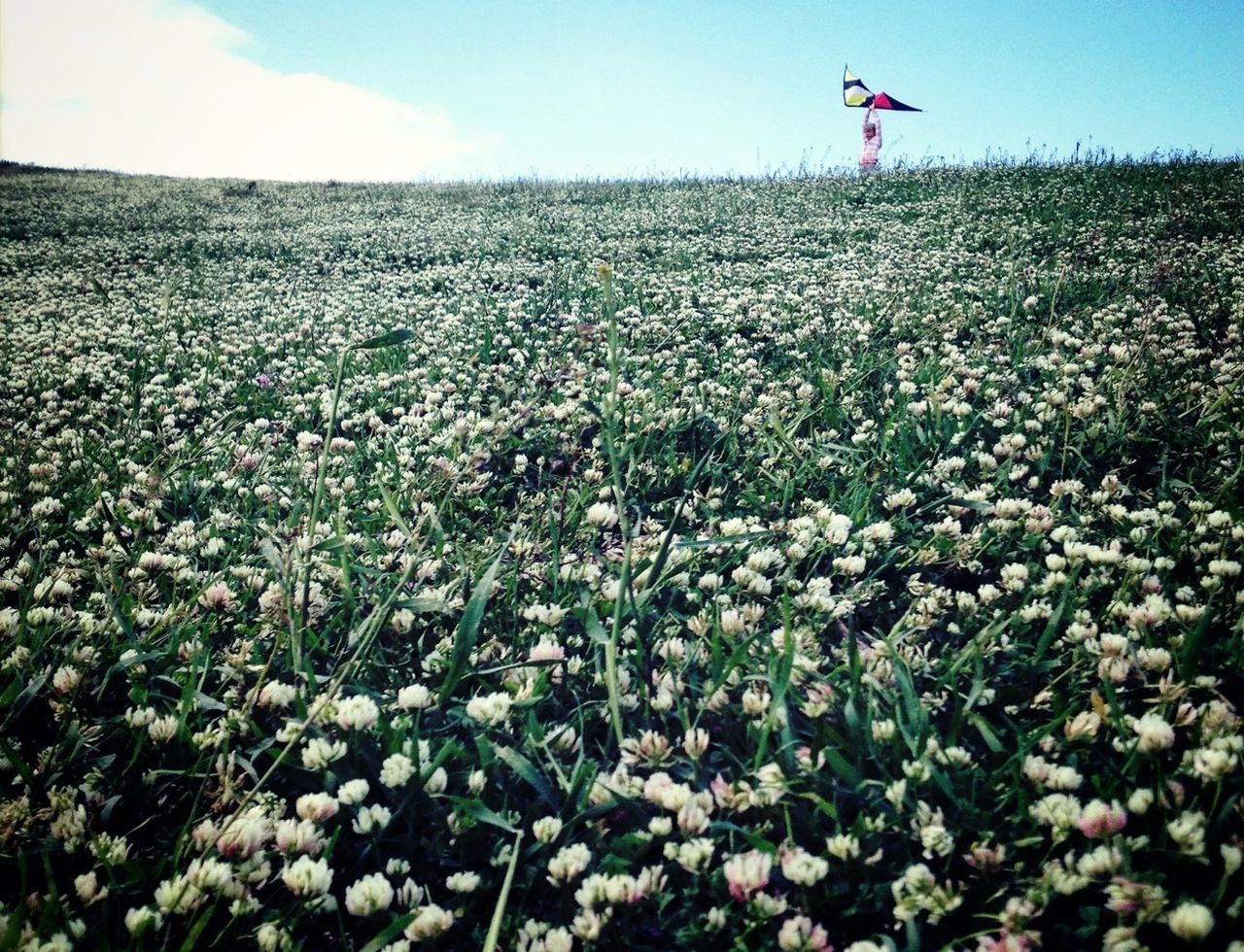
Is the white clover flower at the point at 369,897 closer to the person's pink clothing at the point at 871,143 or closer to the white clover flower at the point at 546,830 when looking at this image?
the white clover flower at the point at 546,830

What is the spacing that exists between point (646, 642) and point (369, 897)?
1030 mm

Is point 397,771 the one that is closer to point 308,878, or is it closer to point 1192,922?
point 308,878

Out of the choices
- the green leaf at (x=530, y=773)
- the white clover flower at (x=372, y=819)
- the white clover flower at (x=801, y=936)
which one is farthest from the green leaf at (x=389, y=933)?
the white clover flower at (x=801, y=936)

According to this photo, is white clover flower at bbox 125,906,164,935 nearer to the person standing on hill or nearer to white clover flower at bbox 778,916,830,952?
white clover flower at bbox 778,916,830,952

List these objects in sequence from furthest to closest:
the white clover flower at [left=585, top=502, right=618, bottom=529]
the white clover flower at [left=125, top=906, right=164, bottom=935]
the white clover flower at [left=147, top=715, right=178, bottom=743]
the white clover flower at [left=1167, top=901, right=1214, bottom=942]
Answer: the white clover flower at [left=585, top=502, right=618, bottom=529] → the white clover flower at [left=147, top=715, right=178, bottom=743] → the white clover flower at [left=125, top=906, right=164, bottom=935] → the white clover flower at [left=1167, top=901, right=1214, bottom=942]

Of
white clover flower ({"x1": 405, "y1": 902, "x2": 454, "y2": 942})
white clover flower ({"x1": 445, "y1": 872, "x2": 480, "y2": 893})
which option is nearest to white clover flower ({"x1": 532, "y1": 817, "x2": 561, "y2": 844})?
white clover flower ({"x1": 445, "y1": 872, "x2": 480, "y2": 893})

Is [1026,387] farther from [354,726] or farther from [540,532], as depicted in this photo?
[354,726]

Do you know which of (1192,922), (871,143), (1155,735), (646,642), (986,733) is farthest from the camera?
(871,143)

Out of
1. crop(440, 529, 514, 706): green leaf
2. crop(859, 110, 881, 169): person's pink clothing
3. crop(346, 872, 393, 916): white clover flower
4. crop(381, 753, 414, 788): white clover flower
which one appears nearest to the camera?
crop(346, 872, 393, 916): white clover flower

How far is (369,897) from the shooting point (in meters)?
1.46

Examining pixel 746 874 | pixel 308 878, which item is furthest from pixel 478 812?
pixel 746 874

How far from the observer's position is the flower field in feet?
4.85

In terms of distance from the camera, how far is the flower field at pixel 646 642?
1.48 metres

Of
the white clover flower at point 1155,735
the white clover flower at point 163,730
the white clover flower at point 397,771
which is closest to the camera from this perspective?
the white clover flower at point 1155,735
